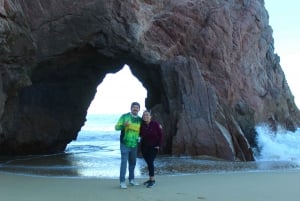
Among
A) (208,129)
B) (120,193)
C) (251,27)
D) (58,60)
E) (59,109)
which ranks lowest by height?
(120,193)

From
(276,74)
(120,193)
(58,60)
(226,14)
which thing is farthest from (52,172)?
(276,74)

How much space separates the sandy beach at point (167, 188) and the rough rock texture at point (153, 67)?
17.4 ft

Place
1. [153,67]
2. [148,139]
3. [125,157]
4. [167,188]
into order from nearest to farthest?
[167,188] → [125,157] → [148,139] → [153,67]

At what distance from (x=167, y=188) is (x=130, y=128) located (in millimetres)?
1438

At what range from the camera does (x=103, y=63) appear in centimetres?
2098

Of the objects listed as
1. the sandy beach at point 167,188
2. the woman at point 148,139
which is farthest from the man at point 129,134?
the sandy beach at point 167,188

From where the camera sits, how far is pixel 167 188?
898 cm

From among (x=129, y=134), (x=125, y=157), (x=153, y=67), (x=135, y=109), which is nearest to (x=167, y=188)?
(x=125, y=157)

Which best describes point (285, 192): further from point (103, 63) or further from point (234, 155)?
point (103, 63)

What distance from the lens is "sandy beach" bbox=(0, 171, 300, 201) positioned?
800 centimetres

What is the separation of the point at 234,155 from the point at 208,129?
1.34 metres

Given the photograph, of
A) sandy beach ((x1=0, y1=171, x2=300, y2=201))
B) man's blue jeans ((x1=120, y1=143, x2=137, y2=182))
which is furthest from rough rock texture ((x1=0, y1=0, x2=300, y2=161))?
man's blue jeans ((x1=120, y1=143, x2=137, y2=182))

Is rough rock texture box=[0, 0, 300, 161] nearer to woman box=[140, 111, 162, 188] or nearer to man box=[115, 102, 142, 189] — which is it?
man box=[115, 102, 142, 189]

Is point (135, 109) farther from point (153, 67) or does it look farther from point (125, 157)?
point (153, 67)
